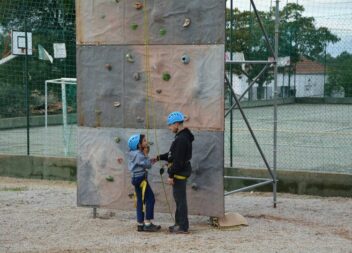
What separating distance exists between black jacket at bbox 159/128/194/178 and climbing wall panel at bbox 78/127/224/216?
14.3 inches

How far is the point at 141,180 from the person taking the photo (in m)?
8.93

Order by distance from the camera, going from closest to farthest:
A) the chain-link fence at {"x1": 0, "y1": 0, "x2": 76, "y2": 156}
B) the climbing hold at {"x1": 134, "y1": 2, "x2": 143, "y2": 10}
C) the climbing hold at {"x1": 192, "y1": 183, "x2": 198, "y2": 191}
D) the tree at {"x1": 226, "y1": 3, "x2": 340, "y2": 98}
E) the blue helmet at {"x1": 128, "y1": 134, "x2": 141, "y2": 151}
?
1. the blue helmet at {"x1": 128, "y1": 134, "x2": 141, "y2": 151}
2. the climbing hold at {"x1": 192, "y1": 183, "x2": 198, "y2": 191}
3. the climbing hold at {"x1": 134, "y1": 2, "x2": 143, "y2": 10}
4. the tree at {"x1": 226, "y1": 3, "x2": 340, "y2": 98}
5. the chain-link fence at {"x1": 0, "y1": 0, "x2": 76, "y2": 156}

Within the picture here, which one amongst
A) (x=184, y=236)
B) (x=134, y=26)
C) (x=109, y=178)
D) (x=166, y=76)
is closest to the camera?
(x=184, y=236)

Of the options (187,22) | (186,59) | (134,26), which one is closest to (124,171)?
(186,59)

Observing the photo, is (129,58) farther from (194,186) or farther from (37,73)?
(37,73)

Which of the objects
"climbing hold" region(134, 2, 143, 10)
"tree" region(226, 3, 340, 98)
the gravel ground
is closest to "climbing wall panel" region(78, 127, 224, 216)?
the gravel ground

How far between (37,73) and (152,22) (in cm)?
1142

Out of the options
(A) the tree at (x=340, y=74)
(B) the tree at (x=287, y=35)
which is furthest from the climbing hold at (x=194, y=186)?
(A) the tree at (x=340, y=74)

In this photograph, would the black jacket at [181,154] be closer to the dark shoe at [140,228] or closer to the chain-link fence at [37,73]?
the dark shoe at [140,228]

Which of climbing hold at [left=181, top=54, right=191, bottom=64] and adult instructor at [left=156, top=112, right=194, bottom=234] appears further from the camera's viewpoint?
climbing hold at [left=181, top=54, right=191, bottom=64]

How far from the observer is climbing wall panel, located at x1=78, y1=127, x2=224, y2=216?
350 inches

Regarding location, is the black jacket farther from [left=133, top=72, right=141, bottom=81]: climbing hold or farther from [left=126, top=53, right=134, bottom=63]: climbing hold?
[left=126, top=53, right=134, bottom=63]: climbing hold

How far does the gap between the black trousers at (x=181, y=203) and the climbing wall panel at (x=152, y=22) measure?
1.86m

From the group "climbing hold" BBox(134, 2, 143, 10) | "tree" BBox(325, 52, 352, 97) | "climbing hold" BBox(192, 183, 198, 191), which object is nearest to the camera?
"climbing hold" BBox(192, 183, 198, 191)
